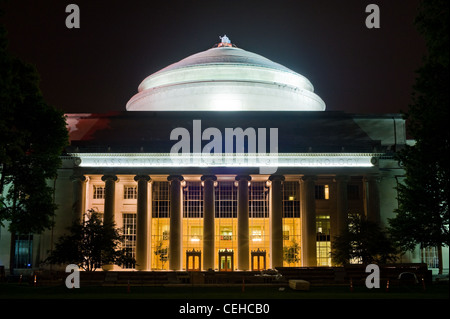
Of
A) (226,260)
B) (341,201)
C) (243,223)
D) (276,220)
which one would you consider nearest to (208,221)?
(243,223)

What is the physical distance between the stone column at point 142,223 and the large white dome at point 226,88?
685 inches

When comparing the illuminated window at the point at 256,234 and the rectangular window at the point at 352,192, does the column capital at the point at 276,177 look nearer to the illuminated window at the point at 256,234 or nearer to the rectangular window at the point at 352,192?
the illuminated window at the point at 256,234

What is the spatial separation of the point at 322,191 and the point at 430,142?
3506 centimetres

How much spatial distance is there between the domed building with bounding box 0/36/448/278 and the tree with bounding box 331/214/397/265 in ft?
11.2

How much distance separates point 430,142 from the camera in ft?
123

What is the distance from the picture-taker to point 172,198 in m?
67.8

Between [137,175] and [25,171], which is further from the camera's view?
[137,175]

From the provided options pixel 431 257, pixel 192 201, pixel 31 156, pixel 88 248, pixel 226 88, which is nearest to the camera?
pixel 31 156

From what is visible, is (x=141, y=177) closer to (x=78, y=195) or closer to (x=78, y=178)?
(x=78, y=178)

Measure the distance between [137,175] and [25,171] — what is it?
22033mm

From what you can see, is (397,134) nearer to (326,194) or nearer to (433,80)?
(326,194)
